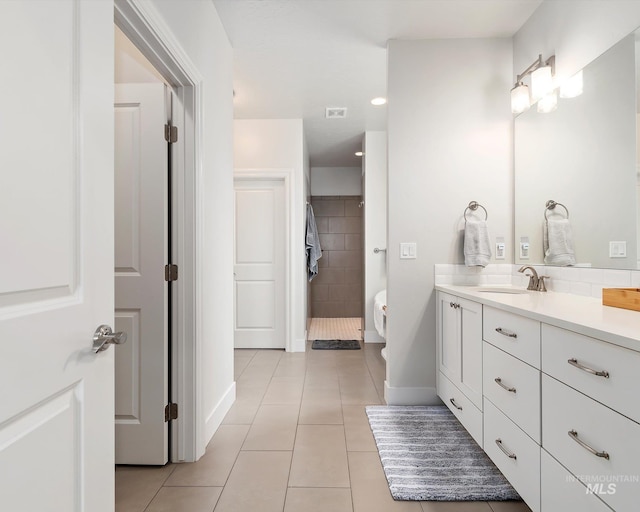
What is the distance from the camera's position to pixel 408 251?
8.68ft

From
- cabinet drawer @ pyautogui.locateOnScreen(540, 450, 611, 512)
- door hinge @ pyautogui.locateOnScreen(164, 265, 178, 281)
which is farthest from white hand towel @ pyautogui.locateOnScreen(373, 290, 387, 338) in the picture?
cabinet drawer @ pyautogui.locateOnScreen(540, 450, 611, 512)

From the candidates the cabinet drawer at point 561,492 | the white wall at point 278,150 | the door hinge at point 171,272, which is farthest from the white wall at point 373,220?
the cabinet drawer at point 561,492

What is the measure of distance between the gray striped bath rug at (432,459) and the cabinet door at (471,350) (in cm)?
31

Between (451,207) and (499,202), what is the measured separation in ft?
1.10

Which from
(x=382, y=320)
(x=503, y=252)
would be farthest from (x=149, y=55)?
(x=382, y=320)

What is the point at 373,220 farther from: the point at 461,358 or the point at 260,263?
the point at 461,358

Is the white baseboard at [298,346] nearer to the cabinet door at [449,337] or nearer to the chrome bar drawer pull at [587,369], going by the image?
the cabinet door at [449,337]

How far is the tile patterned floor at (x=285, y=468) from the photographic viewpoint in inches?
62.1

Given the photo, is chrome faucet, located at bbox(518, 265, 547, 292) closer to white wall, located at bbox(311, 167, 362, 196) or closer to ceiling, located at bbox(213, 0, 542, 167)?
ceiling, located at bbox(213, 0, 542, 167)

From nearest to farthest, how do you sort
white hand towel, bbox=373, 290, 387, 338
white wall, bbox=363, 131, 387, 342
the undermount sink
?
the undermount sink, white hand towel, bbox=373, 290, 387, 338, white wall, bbox=363, 131, 387, 342

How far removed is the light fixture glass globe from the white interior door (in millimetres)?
Answer: 2141
